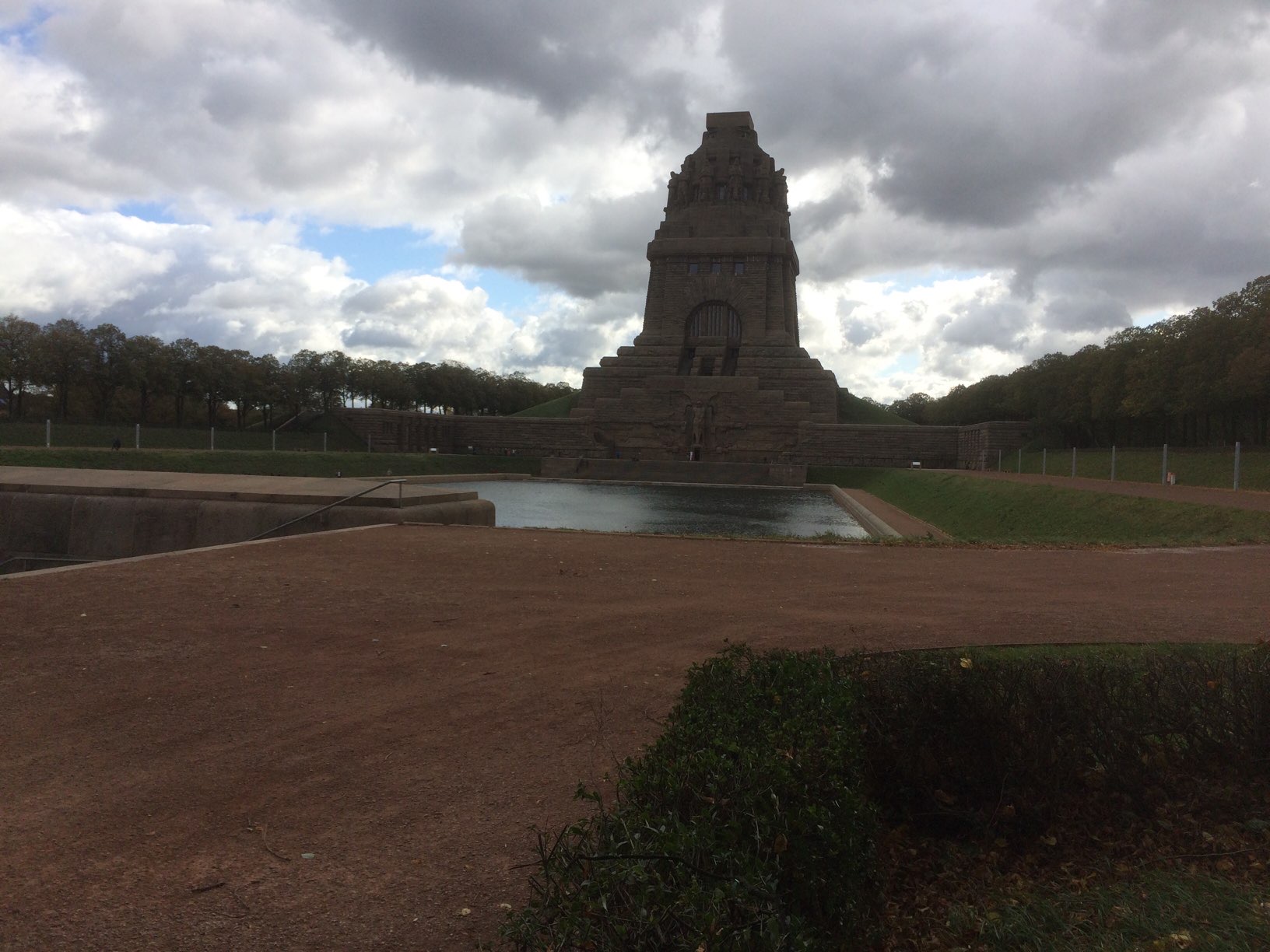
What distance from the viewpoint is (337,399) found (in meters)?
63.6

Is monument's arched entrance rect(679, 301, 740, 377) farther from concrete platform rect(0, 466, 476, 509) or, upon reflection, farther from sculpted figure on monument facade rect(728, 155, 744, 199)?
concrete platform rect(0, 466, 476, 509)

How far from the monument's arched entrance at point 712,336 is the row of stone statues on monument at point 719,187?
8631 millimetres

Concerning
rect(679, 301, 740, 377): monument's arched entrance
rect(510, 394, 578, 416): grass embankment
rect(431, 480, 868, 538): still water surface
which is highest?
rect(679, 301, 740, 377): monument's arched entrance

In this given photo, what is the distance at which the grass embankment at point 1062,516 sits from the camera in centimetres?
1519

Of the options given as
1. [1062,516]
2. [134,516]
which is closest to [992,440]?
[1062,516]

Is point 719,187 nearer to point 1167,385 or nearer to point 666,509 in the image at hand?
point 1167,385

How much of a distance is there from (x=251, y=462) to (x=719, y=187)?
44.9m

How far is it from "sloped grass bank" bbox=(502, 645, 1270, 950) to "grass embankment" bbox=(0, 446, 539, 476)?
2407 cm

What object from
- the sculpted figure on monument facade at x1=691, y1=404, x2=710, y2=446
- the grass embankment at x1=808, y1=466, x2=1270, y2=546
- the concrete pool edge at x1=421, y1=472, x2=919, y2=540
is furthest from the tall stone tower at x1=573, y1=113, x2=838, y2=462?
the grass embankment at x1=808, y1=466, x2=1270, y2=546

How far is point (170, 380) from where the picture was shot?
5088 centimetres

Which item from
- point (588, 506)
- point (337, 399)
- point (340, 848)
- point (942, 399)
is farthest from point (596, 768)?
point (942, 399)

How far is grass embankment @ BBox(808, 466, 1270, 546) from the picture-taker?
598 inches

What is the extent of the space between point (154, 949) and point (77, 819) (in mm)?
1069

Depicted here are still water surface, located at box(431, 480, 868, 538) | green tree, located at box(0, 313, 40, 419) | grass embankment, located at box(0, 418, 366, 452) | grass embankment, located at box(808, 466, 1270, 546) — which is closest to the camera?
grass embankment, located at box(808, 466, 1270, 546)
